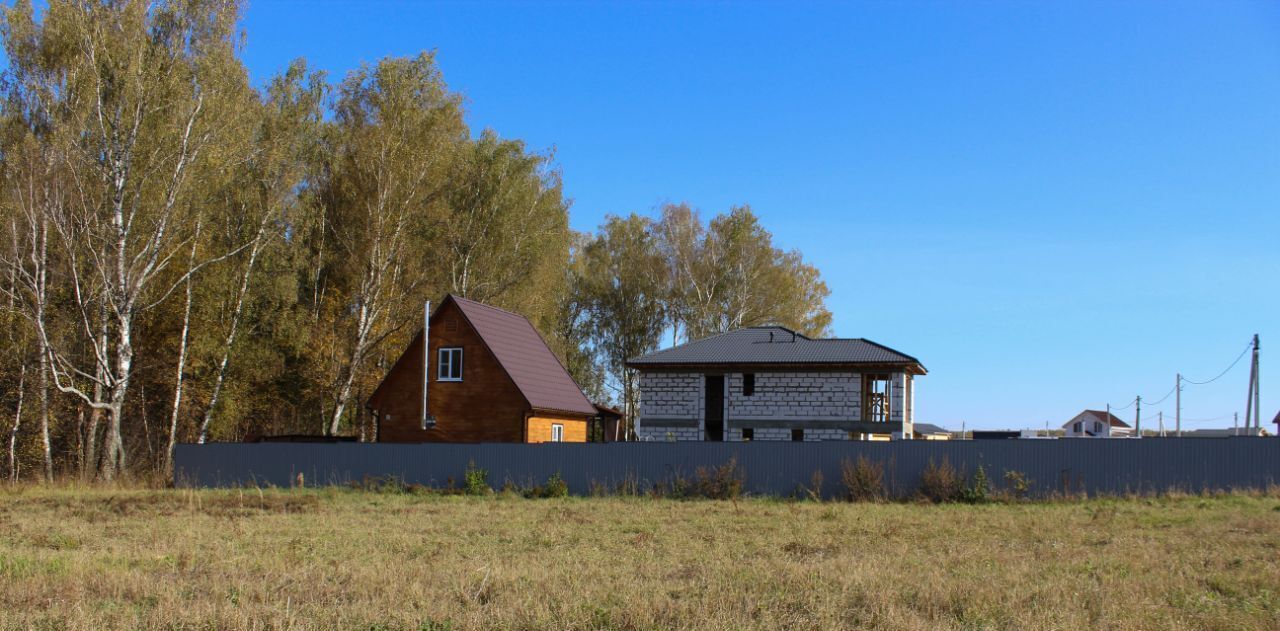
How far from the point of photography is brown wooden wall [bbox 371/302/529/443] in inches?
1158

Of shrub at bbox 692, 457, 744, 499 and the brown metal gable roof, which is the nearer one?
shrub at bbox 692, 457, 744, 499

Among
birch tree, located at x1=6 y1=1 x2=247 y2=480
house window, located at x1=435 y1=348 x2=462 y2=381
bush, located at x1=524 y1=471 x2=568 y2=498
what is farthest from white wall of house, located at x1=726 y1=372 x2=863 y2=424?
birch tree, located at x1=6 y1=1 x2=247 y2=480

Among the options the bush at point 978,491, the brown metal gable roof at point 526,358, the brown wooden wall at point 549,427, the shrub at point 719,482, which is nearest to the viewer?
the bush at point 978,491

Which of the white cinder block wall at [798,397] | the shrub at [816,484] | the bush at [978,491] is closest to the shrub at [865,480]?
the shrub at [816,484]

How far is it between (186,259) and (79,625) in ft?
80.1

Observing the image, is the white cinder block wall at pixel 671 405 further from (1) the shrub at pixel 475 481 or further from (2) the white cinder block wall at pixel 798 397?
(1) the shrub at pixel 475 481

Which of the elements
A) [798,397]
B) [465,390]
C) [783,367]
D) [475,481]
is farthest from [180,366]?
[798,397]

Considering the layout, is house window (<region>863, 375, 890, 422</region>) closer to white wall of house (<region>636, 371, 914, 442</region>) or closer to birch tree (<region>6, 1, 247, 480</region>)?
white wall of house (<region>636, 371, 914, 442</region>)

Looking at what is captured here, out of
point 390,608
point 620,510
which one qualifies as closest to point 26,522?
point 620,510

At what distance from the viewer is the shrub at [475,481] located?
23.5 metres

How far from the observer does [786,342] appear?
35.3 meters

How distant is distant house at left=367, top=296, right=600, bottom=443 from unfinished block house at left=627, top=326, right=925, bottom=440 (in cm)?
514

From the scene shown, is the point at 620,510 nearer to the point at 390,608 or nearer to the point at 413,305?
the point at 390,608

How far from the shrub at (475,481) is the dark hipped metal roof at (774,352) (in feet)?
37.1
